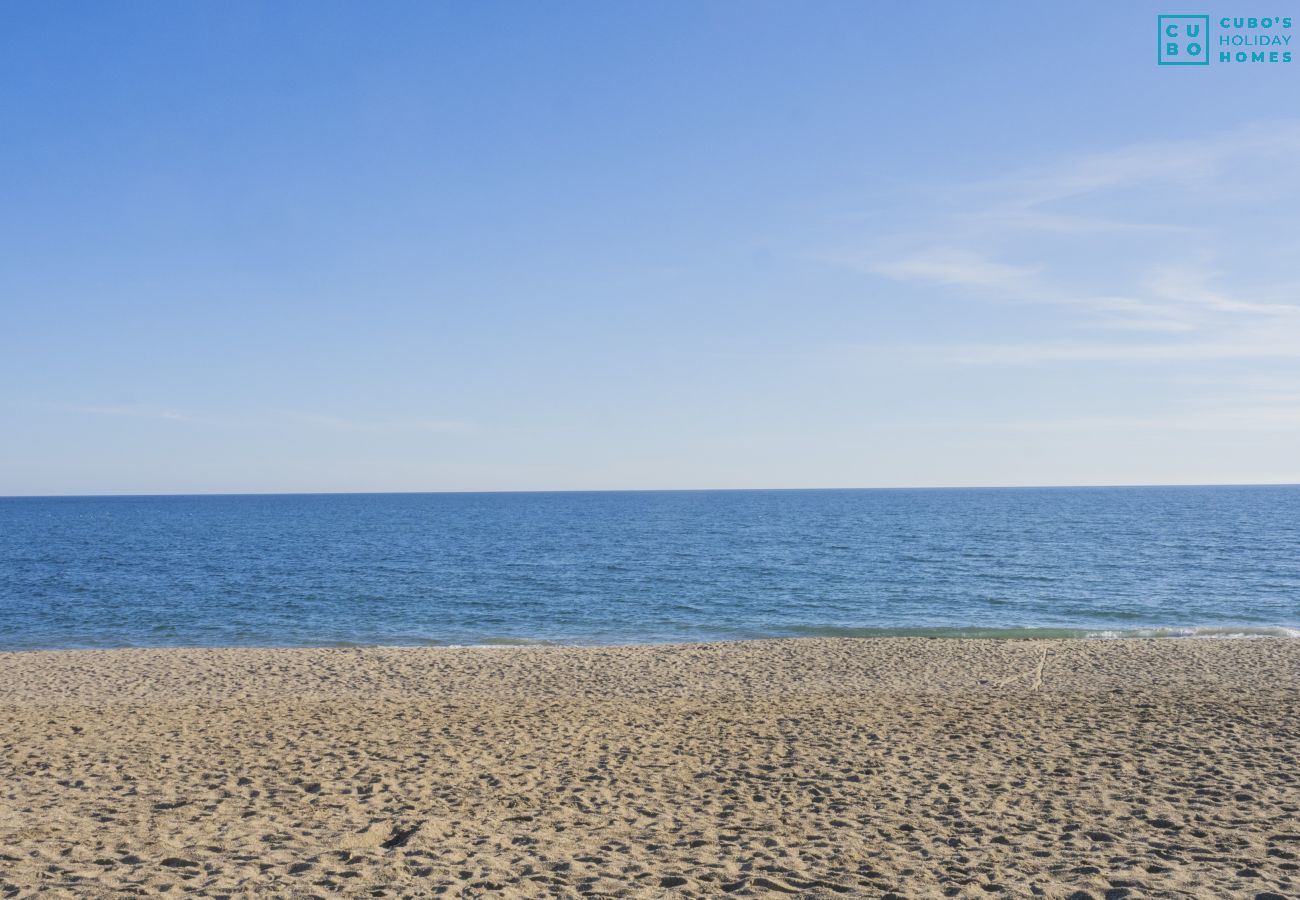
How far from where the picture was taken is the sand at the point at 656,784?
320 inches

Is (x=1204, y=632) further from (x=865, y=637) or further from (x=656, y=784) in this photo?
(x=656, y=784)

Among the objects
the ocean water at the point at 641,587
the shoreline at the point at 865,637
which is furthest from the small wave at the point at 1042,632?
the ocean water at the point at 641,587

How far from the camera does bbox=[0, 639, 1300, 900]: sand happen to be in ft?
26.7

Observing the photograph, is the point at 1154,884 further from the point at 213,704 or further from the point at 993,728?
the point at 213,704

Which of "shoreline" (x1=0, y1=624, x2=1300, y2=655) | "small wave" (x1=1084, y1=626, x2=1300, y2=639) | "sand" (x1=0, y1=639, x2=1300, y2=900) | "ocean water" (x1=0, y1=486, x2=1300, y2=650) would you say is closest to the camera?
"sand" (x1=0, y1=639, x2=1300, y2=900)

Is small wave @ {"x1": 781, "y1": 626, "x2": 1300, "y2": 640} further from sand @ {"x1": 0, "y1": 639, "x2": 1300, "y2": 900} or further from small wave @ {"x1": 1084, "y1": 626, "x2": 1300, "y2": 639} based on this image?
sand @ {"x1": 0, "y1": 639, "x2": 1300, "y2": 900}

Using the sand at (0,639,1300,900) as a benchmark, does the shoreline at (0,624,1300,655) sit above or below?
below

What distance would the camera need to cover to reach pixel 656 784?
1109 cm

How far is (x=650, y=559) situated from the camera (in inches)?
2094

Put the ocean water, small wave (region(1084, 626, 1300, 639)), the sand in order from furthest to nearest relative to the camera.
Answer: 1. the ocean water
2. small wave (region(1084, 626, 1300, 639))
3. the sand

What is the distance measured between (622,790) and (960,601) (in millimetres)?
27084

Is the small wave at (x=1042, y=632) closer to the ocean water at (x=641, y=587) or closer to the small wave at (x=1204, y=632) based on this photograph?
the small wave at (x=1204, y=632)

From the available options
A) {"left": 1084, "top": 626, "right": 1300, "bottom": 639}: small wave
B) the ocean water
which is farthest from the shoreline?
the ocean water

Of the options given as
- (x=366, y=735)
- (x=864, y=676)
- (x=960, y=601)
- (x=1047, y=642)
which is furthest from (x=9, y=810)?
(x=960, y=601)
